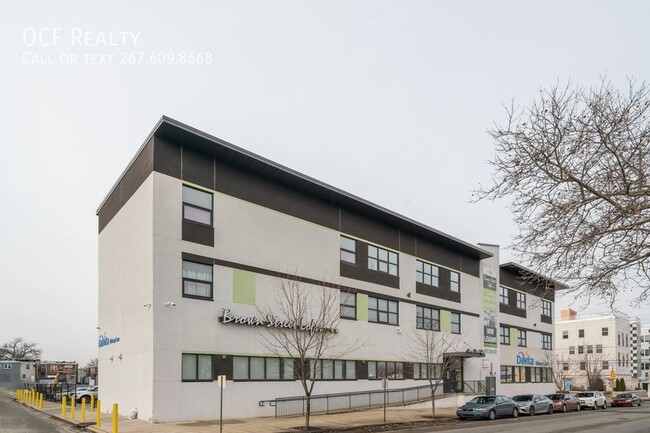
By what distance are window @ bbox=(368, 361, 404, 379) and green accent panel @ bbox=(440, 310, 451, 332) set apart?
19.8 ft

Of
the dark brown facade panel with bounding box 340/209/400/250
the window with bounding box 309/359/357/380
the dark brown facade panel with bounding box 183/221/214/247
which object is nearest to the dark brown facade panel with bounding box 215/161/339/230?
the dark brown facade panel with bounding box 340/209/400/250

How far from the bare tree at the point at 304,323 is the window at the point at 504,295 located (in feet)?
75.8

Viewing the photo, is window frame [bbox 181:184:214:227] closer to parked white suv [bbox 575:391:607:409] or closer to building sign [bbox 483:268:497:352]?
building sign [bbox 483:268:497:352]

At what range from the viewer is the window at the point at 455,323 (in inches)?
1763

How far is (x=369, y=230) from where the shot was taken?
37562 mm

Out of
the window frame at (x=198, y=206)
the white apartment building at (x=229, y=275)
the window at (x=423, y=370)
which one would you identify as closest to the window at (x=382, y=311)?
the white apartment building at (x=229, y=275)

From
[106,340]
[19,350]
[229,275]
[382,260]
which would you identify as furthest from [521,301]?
[19,350]

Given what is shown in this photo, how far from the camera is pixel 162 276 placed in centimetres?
2541

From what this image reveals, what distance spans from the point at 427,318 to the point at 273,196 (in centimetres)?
1684

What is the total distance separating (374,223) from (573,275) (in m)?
26.4

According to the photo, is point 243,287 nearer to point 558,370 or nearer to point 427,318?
point 427,318

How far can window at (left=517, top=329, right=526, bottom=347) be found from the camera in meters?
→ 54.5

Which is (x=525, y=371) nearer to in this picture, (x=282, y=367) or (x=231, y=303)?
(x=282, y=367)

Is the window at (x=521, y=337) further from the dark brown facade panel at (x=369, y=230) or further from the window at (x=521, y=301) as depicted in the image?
the dark brown facade panel at (x=369, y=230)
